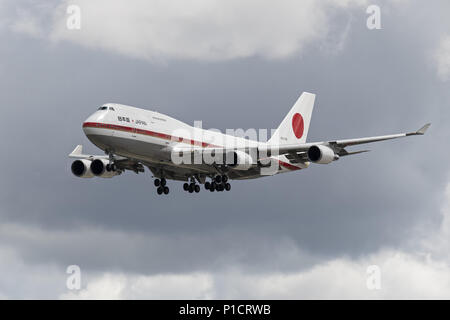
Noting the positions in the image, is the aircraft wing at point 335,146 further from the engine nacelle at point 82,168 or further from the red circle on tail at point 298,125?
the engine nacelle at point 82,168

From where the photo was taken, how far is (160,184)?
85.1 metres

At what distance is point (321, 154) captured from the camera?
7606cm

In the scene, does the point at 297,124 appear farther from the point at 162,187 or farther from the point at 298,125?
the point at 162,187

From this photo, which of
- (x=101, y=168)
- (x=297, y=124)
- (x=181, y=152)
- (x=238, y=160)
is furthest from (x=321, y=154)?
(x=101, y=168)

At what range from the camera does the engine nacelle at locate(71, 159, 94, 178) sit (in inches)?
3354

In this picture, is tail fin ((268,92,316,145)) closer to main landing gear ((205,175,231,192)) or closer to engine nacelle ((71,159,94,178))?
main landing gear ((205,175,231,192))

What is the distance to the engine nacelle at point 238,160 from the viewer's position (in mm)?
78625

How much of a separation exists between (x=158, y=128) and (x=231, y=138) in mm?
11255

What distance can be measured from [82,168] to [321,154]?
25205 millimetres

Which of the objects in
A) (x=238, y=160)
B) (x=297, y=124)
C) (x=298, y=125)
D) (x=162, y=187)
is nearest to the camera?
(x=238, y=160)

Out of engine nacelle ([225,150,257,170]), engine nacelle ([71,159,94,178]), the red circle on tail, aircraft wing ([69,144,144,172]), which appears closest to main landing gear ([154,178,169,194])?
aircraft wing ([69,144,144,172])
